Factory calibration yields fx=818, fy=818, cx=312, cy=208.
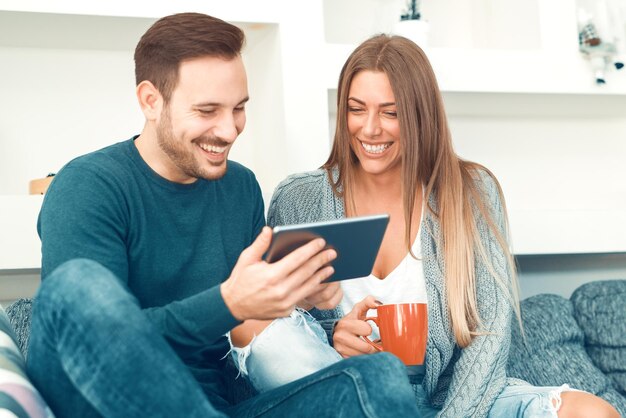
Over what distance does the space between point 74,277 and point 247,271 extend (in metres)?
0.23

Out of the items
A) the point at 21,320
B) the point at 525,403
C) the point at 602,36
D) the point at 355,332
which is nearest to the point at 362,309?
the point at 355,332

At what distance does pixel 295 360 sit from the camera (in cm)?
140

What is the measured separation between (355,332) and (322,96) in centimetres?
93

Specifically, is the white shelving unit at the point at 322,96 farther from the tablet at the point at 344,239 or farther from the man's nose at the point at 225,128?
the tablet at the point at 344,239

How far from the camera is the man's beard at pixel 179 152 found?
4.77 ft

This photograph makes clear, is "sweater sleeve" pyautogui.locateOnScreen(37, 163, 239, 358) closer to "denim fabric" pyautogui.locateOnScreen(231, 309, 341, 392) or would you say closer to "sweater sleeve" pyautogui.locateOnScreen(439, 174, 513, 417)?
"denim fabric" pyautogui.locateOnScreen(231, 309, 341, 392)

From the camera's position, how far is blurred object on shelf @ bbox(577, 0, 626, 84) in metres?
2.53

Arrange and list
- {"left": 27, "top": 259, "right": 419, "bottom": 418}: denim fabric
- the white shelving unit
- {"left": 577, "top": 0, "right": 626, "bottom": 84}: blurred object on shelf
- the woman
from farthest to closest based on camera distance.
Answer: {"left": 577, "top": 0, "right": 626, "bottom": 84}: blurred object on shelf < the white shelving unit < the woman < {"left": 27, "top": 259, "right": 419, "bottom": 418}: denim fabric

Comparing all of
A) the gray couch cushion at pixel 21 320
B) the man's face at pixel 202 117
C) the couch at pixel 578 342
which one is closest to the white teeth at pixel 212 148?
the man's face at pixel 202 117

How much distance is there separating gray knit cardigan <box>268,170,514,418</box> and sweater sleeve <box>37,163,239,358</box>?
558 millimetres

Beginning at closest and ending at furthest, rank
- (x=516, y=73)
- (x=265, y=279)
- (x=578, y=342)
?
(x=265, y=279)
(x=578, y=342)
(x=516, y=73)

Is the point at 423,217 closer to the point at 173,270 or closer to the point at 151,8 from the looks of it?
the point at 173,270

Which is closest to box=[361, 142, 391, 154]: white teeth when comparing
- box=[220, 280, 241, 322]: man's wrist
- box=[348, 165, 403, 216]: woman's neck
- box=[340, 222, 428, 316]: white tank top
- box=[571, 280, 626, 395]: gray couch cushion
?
box=[348, 165, 403, 216]: woman's neck

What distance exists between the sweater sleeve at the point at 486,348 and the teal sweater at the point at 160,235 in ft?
1.55
